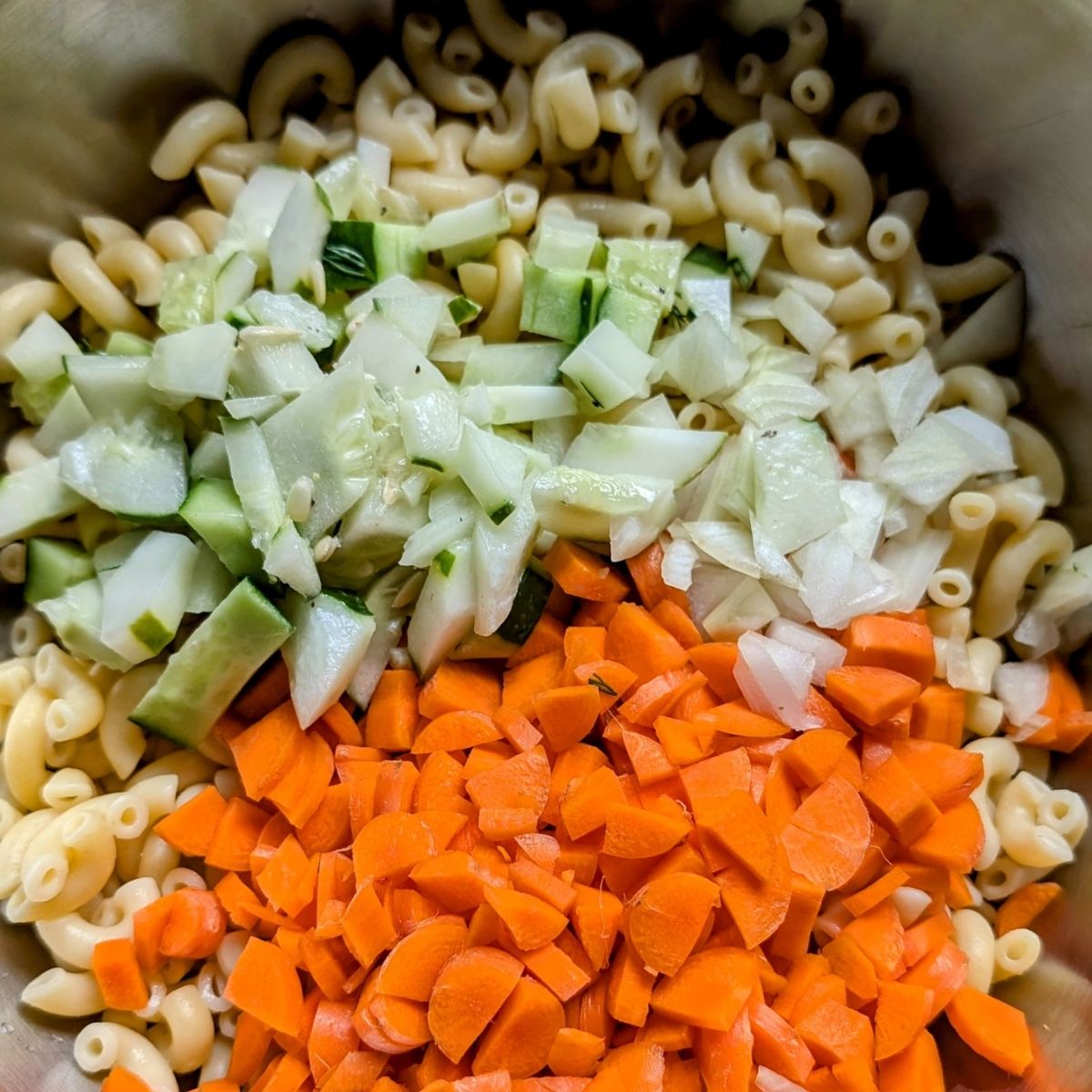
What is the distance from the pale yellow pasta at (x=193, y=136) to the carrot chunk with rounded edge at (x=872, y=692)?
59.8 inches

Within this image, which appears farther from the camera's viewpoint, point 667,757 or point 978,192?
point 978,192

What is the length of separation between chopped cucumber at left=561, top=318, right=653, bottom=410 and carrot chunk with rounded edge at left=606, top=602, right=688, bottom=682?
1.24 ft

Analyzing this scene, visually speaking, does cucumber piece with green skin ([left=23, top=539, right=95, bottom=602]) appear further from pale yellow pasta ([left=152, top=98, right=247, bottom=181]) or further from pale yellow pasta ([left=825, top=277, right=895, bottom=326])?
pale yellow pasta ([left=825, top=277, right=895, bottom=326])

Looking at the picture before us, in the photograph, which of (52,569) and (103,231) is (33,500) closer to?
(52,569)

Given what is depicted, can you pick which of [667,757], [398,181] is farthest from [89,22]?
[667,757]

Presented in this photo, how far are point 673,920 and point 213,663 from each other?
0.82 metres

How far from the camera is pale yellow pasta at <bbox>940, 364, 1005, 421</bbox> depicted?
5.75ft

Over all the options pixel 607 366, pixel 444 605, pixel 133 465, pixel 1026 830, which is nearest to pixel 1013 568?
pixel 1026 830

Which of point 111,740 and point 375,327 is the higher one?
point 375,327

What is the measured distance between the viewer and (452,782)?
4.92ft

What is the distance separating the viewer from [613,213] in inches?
72.3

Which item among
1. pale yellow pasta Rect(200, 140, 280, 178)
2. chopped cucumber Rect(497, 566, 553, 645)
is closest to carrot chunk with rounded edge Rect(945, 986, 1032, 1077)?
chopped cucumber Rect(497, 566, 553, 645)

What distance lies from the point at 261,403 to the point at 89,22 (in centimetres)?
78

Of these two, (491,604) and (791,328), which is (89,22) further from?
(791,328)
